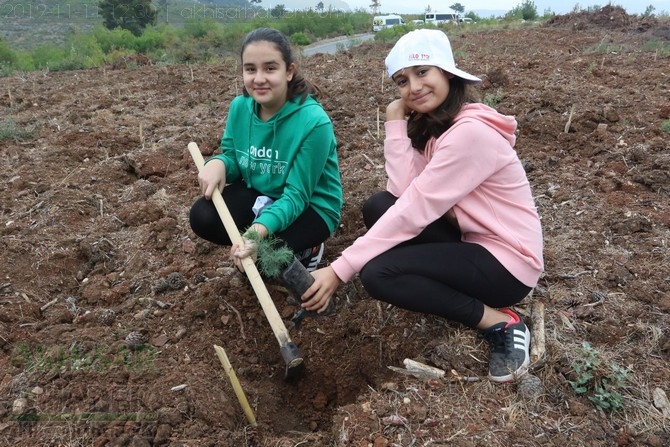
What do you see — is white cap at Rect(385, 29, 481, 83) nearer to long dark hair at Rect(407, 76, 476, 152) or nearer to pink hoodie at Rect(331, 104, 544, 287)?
long dark hair at Rect(407, 76, 476, 152)

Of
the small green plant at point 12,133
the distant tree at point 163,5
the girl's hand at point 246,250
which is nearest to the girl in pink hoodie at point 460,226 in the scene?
the girl's hand at point 246,250

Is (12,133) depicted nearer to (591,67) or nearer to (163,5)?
(591,67)

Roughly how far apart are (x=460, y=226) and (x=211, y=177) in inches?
45.8

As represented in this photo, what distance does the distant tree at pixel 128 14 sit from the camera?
27.9 metres

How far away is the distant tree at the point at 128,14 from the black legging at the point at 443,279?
3055 centimetres

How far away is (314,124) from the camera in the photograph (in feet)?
7.00

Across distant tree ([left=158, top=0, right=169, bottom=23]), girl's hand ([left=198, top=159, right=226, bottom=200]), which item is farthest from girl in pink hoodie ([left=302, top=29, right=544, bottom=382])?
distant tree ([left=158, top=0, right=169, bottom=23])

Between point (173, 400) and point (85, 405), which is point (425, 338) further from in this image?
point (85, 405)

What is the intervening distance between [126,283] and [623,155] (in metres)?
3.33

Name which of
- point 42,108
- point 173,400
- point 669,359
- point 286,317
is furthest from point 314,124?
point 42,108

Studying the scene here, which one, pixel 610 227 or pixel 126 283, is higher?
pixel 610 227

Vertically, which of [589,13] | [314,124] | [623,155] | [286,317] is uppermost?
[589,13]

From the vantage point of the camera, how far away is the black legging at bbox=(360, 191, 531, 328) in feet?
5.77

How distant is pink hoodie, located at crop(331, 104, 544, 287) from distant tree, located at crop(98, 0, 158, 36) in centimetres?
3051
